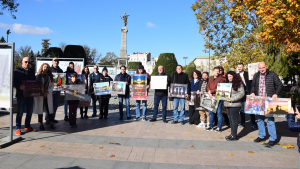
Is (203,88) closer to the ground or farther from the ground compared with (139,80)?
closer to the ground

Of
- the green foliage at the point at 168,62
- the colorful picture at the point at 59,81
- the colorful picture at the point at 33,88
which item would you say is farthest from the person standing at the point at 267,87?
the green foliage at the point at 168,62

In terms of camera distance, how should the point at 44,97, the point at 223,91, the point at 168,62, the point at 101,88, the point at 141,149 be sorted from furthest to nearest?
the point at 168,62
the point at 101,88
the point at 44,97
the point at 223,91
the point at 141,149

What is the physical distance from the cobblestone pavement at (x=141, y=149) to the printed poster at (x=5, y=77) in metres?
1.09

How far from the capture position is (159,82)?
28.7 ft

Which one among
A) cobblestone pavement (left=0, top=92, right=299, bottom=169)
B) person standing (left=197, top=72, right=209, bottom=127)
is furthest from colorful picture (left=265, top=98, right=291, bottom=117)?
person standing (left=197, top=72, right=209, bottom=127)

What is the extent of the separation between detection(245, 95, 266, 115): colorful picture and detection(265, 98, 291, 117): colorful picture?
0.22 m

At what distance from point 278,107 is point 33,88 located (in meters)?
6.22

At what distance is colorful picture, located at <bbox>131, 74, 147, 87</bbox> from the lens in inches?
354

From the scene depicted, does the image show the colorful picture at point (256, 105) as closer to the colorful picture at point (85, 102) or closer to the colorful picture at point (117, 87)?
the colorful picture at point (117, 87)

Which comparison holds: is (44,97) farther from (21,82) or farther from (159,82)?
(159,82)

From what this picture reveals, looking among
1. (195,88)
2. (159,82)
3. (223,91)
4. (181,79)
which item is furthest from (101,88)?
(223,91)

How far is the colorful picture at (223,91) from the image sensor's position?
6.51 m

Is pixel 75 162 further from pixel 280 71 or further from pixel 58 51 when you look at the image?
pixel 58 51

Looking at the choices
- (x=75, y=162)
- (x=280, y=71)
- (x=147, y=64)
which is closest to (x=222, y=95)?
(x=75, y=162)
